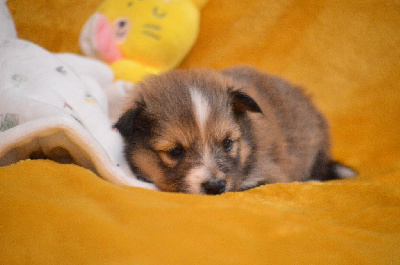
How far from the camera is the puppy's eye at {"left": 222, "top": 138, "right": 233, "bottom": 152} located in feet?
6.77

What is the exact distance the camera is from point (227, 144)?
6.83 ft

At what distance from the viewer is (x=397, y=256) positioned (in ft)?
3.58

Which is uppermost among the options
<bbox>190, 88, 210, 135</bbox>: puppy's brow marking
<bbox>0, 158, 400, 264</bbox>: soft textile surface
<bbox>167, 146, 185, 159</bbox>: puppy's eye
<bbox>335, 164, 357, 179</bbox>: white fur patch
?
<bbox>190, 88, 210, 135</bbox>: puppy's brow marking

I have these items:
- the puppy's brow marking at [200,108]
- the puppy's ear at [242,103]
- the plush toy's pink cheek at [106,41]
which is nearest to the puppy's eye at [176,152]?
the puppy's brow marking at [200,108]

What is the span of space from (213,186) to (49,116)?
883mm

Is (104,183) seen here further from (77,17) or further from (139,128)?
(77,17)

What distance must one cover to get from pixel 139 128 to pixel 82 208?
99cm

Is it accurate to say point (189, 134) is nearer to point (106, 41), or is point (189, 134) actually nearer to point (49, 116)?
point (49, 116)

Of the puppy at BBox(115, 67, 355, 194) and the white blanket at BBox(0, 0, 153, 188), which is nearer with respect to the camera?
the white blanket at BBox(0, 0, 153, 188)

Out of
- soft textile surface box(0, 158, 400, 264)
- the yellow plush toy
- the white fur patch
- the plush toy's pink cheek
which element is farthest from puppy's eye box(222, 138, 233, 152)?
the plush toy's pink cheek

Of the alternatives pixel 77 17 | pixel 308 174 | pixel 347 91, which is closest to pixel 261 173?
pixel 308 174

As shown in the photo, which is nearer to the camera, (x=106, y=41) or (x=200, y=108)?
(x=200, y=108)

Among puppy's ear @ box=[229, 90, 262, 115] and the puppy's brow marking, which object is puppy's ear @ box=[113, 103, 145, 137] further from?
puppy's ear @ box=[229, 90, 262, 115]

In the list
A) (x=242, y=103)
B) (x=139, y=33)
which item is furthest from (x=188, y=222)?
(x=139, y=33)
